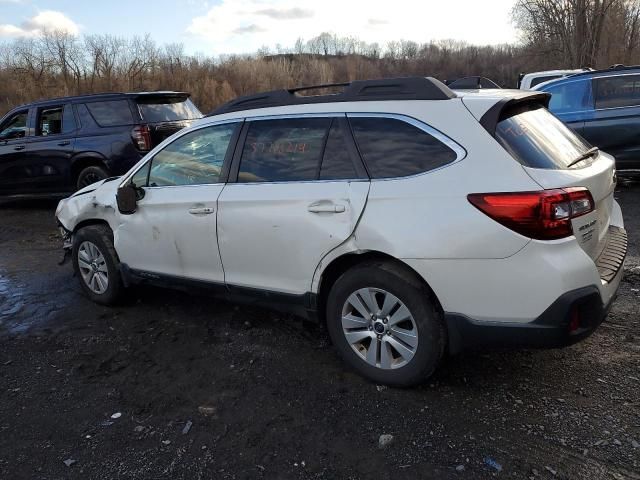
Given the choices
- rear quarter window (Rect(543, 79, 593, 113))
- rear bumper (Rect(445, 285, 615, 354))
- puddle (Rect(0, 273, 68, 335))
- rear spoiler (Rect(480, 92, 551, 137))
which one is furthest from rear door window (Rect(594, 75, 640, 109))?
puddle (Rect(0, 273, 68, 335))

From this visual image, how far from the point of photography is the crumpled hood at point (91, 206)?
4582 mm

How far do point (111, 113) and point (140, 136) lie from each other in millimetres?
702

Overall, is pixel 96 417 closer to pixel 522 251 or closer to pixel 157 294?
pixel 157 294

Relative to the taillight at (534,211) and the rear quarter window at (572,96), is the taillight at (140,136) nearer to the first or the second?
the rear quarter window at (572,96)

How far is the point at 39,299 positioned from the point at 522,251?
440 cm

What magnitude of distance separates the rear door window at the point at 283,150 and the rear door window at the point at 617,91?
6.41 metres

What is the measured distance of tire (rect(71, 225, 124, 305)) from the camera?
183 inches

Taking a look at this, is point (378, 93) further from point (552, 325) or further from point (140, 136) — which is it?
point (140, 136)

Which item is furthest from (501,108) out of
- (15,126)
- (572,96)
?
(15,126)

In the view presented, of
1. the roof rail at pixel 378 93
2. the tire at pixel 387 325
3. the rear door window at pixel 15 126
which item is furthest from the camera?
the rear door window at pixel 15 126

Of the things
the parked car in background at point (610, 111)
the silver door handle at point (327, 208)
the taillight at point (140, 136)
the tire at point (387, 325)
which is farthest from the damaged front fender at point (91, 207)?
the parked car in background at point (610, 111)

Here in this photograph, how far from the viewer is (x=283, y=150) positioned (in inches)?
139

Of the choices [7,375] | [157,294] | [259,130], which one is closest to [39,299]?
[157,294]

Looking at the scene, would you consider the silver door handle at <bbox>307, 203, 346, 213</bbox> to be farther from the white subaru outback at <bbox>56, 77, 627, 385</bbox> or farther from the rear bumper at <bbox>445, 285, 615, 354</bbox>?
the rear bumper at <bbox>445, 285, 615, 354</bbox>
